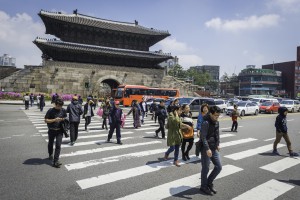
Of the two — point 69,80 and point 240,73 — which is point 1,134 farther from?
point 240,73

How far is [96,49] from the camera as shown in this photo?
37.7 meters

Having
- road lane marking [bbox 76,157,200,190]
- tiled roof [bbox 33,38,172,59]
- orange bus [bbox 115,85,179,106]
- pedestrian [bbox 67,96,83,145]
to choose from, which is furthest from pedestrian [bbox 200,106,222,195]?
tiled roof [bbox 33,38,172,59]

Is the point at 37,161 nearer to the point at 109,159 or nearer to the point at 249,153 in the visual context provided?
the point at 109,159

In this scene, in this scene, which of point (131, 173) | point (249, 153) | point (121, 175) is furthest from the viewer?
point (249, 153)

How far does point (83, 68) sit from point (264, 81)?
65.7 m

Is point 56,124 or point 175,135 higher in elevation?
point 56,124

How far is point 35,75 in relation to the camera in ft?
112

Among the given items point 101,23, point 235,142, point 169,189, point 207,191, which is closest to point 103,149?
point 169,189

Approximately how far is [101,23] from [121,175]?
126 feet

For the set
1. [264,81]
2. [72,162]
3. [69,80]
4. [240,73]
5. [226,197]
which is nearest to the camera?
[226,197]

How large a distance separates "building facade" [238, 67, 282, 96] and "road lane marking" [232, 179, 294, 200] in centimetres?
A: 8326

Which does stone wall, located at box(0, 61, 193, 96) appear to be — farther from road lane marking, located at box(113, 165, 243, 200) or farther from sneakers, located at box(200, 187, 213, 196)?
sneakers, located at box(200, 187, 213, 196)

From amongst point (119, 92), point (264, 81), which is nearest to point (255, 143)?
point (119, 92)

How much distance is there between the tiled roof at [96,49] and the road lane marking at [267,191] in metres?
33.8
